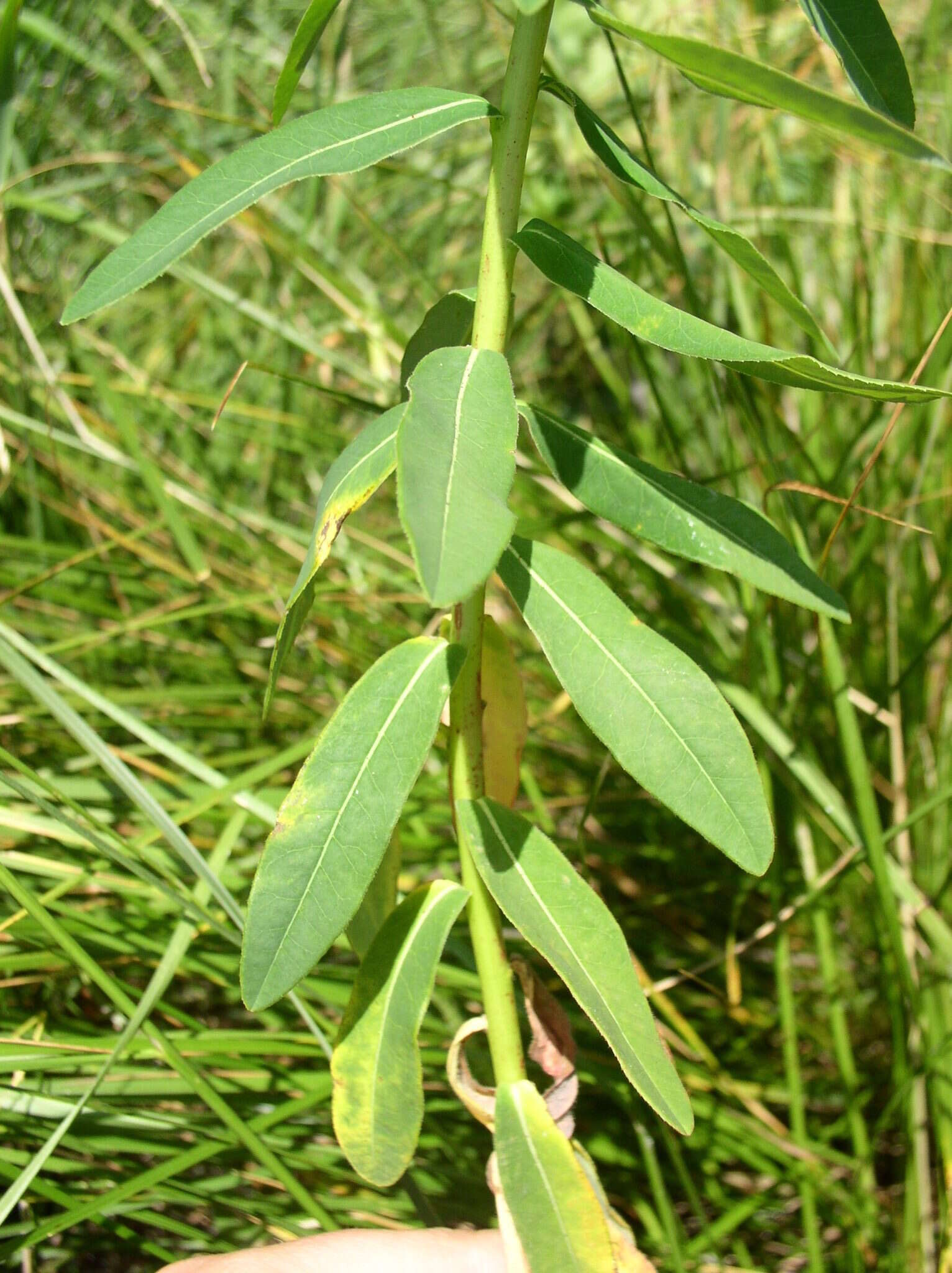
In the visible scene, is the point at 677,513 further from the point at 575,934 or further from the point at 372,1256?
the point at 372,1256

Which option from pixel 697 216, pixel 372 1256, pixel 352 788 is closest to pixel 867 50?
pixel 697 216

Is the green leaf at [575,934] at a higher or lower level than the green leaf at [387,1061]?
higher

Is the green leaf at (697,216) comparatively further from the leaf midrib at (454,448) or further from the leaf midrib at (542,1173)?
the leaf midrib at (542,1173)

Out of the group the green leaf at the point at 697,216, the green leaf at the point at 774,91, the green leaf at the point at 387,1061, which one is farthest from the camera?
the green leaf at the point at 387,1061

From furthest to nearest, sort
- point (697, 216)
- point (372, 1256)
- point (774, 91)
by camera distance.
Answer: point (372, 1256), point (697, 216), point (774, 91)

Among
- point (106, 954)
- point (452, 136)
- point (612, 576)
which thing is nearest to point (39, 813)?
point (106, 954)

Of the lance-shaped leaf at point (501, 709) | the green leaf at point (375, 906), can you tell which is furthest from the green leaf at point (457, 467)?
the green leaf at point (375, 906)

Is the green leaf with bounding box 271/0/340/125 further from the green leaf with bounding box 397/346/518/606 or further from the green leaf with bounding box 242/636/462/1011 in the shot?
the green leaf with bounding box 242/636/462/1011
